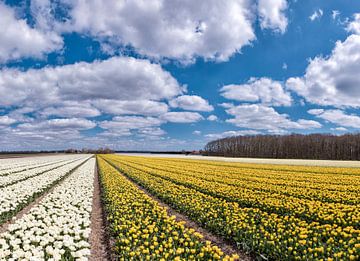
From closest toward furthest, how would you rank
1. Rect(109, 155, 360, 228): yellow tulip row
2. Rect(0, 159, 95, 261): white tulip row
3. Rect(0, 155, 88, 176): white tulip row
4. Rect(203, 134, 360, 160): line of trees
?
Rect(0, 159, 95, 261): white tulip row < Rect(109, 155, 360, 228): yellow tulip row < Rect(0, 155, 88, 176): white tulip row < Rect(203, 134, 360, 160): line of trees

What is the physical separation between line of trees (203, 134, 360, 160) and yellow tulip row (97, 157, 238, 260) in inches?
3583

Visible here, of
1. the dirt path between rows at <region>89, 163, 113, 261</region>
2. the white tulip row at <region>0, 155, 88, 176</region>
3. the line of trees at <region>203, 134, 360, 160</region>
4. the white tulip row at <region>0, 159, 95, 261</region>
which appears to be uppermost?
the line of trees at <region>203, 134, 360, 160</region>

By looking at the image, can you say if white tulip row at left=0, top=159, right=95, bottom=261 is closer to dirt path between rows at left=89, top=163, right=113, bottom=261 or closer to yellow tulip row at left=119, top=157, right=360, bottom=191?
dirt path between rows at left=89, top=163, right=113, bottom=261

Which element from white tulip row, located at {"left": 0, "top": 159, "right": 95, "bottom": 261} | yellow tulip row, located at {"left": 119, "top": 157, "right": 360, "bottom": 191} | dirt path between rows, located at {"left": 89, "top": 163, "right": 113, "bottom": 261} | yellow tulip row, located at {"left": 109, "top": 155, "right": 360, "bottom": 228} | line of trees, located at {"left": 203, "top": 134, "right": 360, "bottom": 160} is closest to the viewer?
white tulip row, located at {"left": 0, "top": 159, "right": 95, "bottom": 261}

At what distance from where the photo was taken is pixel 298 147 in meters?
93.6

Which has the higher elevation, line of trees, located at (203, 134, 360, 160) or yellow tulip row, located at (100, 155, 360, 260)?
line of trees, located at (203, 134, 360, 160)

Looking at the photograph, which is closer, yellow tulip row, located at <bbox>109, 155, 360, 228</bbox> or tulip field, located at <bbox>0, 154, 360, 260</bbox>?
tulip field, located at <bbox>0, 154, 360, 260</bbox>

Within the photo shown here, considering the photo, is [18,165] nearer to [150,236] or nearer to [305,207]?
[150,236]

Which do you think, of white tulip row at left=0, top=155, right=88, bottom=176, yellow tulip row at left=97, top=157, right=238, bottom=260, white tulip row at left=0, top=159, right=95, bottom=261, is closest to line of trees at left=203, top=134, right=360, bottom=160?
white tulip row at left=0, top=155, right=88, bottom=176

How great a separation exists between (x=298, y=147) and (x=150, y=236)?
96636mm

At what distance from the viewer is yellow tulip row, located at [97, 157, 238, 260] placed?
19.4 feet

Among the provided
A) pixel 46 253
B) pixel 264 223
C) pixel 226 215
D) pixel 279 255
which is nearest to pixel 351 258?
pixel 279 255

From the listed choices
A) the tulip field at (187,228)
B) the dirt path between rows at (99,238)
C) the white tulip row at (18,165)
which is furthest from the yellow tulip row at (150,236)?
the white tulip row at (18,165)

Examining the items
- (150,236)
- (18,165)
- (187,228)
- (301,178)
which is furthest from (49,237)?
(18,165)
